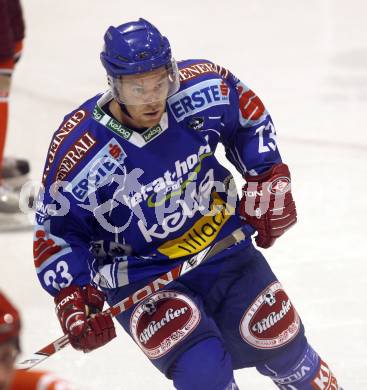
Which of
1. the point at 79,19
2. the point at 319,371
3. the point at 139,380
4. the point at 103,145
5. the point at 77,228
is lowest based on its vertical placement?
the point at 79,19

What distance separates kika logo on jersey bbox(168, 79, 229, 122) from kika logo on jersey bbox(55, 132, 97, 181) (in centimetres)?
24

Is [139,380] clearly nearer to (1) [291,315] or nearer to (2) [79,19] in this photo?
(1) [291,315]

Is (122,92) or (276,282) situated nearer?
(122,92)

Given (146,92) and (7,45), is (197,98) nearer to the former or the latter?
(146,92)

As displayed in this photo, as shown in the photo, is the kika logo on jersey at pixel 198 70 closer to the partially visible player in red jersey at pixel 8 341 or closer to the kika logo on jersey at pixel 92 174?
the kika logo on jersey at pixel 92 174

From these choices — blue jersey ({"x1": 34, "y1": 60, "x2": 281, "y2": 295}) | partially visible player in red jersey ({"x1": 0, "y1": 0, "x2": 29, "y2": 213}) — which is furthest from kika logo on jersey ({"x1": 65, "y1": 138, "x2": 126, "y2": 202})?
partially visible player in red jersey ({"x1": 0, "y1": 0, "x2": 29, "y2": 213})

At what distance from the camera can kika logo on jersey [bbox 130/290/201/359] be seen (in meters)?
2.84

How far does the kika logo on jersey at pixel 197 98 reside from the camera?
293cm

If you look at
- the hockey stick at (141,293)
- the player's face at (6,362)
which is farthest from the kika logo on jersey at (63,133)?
the player's face at (6,362)

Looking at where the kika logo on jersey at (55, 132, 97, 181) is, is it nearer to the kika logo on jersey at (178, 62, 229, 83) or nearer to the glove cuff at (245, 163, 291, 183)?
the kika logo on jersey at (178, 62, 229, 83)

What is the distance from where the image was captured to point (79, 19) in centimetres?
697

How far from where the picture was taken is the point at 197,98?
2951 millimetres

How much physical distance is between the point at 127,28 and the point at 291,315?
0.88 metres

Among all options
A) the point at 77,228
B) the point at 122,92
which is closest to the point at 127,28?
the point at 122,92
